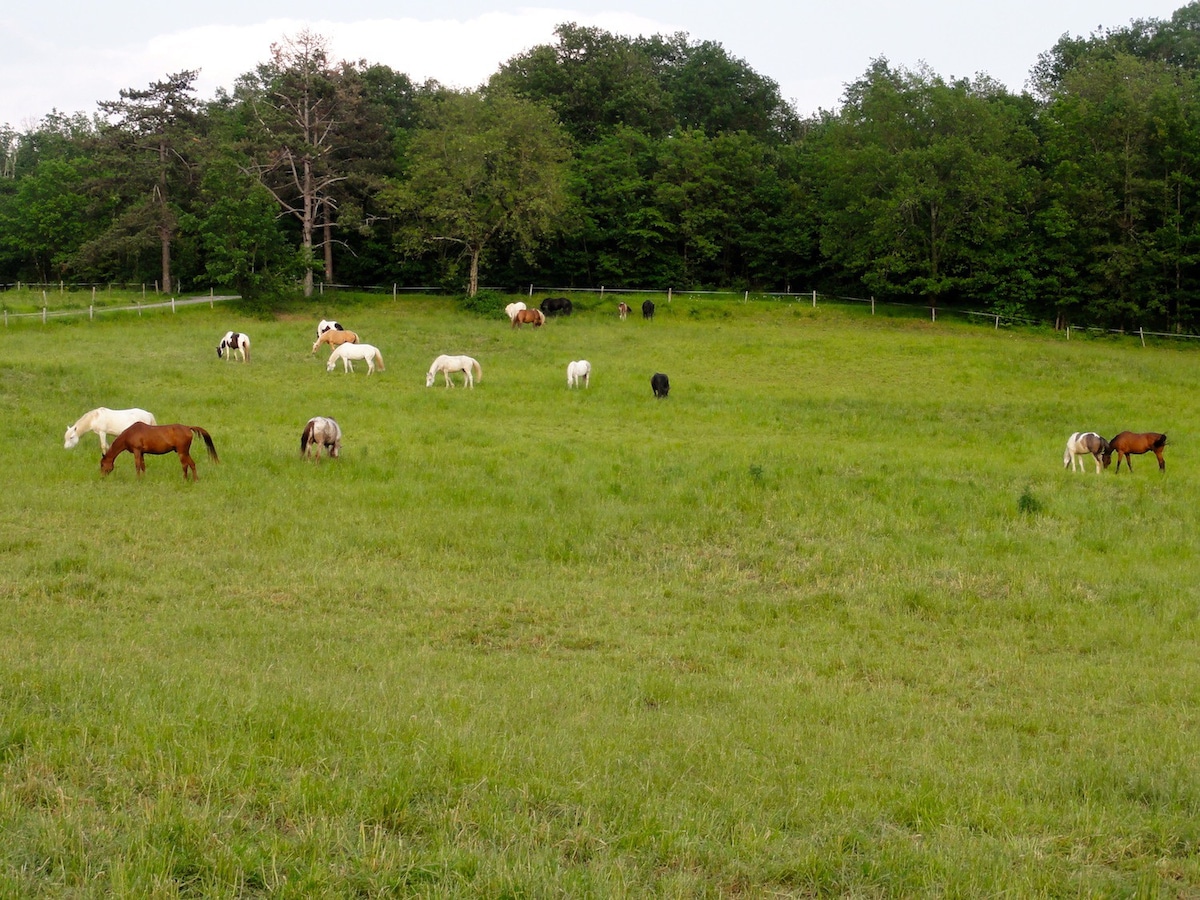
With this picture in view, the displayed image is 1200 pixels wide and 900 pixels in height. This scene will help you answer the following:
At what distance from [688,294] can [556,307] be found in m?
11.6

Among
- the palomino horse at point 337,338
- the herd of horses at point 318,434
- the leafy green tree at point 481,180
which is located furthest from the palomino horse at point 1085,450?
the leafy green tree at point 481,180

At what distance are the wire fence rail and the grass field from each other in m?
18.1

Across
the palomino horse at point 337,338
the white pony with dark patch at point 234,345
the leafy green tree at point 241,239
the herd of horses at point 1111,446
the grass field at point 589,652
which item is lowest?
the grass field at point 589,652

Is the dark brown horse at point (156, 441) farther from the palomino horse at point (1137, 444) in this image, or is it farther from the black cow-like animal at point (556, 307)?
the black cow-like animal at point (556, 307)

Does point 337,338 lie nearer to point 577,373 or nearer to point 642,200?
point 577,373

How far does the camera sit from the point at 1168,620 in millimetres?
12703

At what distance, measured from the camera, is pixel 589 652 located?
36.4 feet

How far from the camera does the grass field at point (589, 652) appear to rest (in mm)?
5207

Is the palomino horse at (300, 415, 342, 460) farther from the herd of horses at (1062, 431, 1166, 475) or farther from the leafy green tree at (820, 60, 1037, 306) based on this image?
the leafy green tree at (820, 60, 1037, 306)

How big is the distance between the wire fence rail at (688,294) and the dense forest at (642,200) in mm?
1121

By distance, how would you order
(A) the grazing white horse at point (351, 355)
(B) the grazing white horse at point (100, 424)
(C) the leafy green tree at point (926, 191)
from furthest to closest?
(C) the leafy green tree at point (926, 191)
(A) the grazing white horse at point (351, 355)
(B) the grazing white horse at point (100, 424)

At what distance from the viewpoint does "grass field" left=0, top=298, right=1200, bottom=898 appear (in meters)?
5.21

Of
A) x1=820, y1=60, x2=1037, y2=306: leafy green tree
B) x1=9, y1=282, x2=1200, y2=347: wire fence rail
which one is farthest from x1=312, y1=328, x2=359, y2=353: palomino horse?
x1=820, y1=60, x2=1037, y2=306: leafy green tree

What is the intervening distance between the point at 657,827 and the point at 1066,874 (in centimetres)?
210
